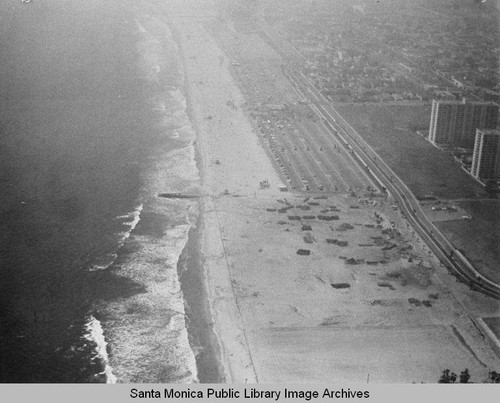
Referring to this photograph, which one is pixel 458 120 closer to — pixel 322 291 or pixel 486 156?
pixel 486 156

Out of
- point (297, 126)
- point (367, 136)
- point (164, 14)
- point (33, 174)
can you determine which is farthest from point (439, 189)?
point (164, 14)

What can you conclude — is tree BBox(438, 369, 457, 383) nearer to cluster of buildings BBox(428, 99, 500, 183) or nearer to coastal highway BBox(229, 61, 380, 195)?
coastal highway BBox(229, 61, 380, 195)

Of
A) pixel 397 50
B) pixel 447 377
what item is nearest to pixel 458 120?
pixel 447 377

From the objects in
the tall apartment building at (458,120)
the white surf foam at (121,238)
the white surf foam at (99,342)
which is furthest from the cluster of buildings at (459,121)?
the white surf foam at (99,342)

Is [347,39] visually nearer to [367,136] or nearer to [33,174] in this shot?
[367,136]

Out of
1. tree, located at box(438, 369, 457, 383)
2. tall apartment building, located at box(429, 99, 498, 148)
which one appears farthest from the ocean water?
tall apartment building, located at box(429, 99, 498, 148)

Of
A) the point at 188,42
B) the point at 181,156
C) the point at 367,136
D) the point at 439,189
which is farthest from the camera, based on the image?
the point at 188,42
